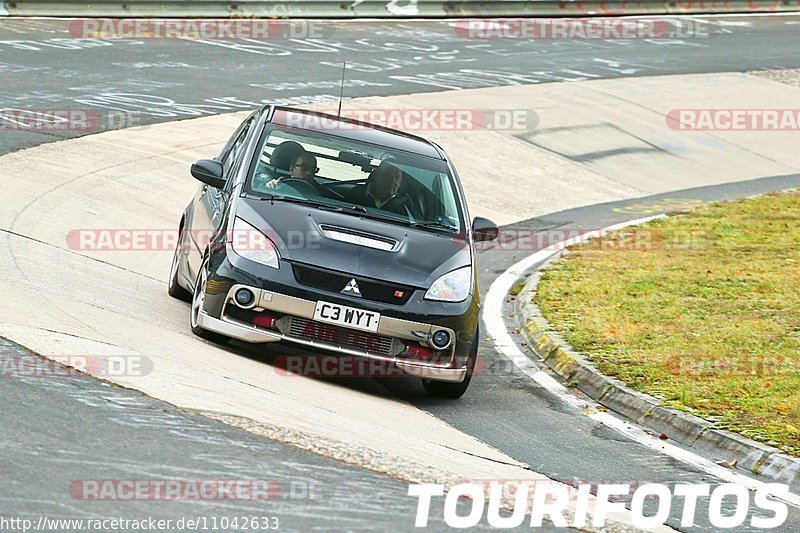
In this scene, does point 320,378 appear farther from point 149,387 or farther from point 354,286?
point 149,387

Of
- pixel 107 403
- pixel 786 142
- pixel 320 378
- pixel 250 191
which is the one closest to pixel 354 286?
pixel 320 378

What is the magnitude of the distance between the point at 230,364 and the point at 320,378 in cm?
69

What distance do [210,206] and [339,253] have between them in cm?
162

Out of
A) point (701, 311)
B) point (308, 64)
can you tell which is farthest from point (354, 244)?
point (308, 64)

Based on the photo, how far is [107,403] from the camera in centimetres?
638

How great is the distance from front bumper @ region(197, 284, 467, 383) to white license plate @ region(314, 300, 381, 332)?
0.13ft

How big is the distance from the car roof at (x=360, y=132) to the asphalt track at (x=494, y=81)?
68.4 inches
